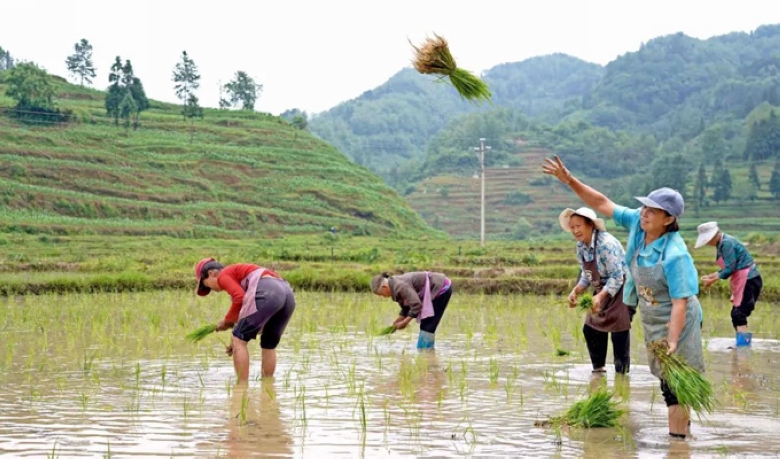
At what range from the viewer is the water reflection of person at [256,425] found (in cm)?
487

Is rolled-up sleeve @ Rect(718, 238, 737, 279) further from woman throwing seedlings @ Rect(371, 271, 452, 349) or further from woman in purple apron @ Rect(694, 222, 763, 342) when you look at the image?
woman throwing seedlings @ Rect(371, 271, 452, 349)

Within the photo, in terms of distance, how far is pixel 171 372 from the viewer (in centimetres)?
752

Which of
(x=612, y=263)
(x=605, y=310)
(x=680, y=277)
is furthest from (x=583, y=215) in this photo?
(x=680, y=277)

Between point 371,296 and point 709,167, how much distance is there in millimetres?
70202

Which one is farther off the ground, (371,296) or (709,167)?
(709,167)

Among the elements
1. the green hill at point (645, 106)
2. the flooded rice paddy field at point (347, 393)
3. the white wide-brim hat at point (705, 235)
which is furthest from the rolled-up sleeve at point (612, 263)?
the green hill at point (645, 106)

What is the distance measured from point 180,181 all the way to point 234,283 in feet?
147

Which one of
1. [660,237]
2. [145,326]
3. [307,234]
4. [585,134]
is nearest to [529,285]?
[145,326]

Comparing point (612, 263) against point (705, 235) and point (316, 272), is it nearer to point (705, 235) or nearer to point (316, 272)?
point (705, 235)

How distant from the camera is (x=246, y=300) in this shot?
674 cm

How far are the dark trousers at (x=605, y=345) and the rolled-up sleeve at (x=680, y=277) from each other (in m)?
2.57

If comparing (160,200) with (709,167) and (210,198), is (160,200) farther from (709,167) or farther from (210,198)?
(709,167)

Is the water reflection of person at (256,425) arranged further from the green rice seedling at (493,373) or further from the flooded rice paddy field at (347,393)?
the green rice seedling at (493,373)

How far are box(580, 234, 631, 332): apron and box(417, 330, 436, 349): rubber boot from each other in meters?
1.97
